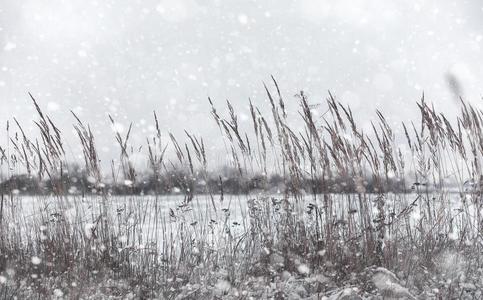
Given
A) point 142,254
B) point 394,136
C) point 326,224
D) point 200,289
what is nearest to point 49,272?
point 142,254

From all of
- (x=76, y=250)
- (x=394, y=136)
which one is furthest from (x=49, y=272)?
(x=394, y=136)

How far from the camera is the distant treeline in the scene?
327 centimetres

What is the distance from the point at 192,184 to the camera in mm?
3646

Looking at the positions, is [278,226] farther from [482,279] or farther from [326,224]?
[482,279]

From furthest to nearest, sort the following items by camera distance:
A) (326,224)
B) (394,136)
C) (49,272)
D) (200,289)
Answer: (394,136) → (49,272) → (326,224) → (200,289)

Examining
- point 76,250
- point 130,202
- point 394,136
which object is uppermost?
point 394,136

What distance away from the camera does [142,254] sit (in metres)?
3.29

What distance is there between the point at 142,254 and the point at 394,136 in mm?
1986

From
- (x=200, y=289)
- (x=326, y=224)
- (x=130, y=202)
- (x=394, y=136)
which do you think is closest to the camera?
(x=200, y=289)

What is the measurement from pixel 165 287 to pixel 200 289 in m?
0.26

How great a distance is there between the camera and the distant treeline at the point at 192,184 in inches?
129

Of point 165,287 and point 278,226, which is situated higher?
point 278,226

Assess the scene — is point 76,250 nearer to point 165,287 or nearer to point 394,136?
point 165,287

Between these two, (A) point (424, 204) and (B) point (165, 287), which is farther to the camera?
(A) point (424, 204)
